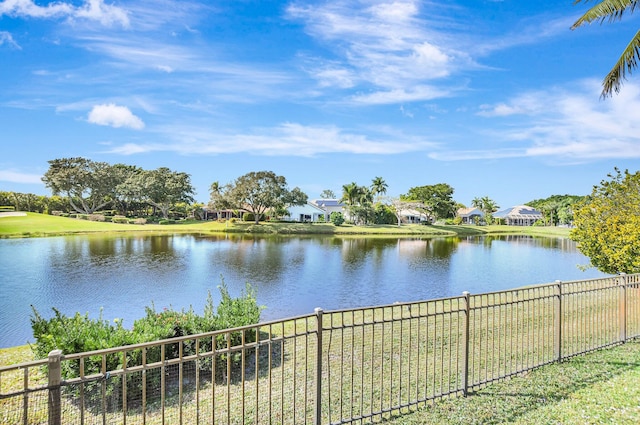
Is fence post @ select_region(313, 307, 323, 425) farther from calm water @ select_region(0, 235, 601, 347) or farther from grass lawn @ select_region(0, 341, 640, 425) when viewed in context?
calm water @ select_region(0, 235, 601, 347)

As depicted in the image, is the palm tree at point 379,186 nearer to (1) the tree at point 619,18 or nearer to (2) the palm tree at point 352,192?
(2) the palm tree at point 352,192

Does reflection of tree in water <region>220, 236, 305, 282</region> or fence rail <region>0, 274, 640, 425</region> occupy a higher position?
fence rail <region>0, 274, 640, 425</region>

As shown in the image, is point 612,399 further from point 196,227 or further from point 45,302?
point 196,227

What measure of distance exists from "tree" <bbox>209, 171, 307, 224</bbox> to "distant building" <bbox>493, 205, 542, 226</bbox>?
201 feet

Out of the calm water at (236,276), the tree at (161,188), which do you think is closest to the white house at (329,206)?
the tree at (161,188)

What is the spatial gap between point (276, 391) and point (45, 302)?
14001mm

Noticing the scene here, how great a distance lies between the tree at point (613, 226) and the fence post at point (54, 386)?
13.4m

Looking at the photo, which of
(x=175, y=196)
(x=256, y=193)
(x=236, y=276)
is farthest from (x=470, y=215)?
(x=236, y=276)

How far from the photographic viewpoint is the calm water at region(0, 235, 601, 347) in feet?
49.5

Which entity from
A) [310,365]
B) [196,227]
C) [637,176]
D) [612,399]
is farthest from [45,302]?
[196,227]

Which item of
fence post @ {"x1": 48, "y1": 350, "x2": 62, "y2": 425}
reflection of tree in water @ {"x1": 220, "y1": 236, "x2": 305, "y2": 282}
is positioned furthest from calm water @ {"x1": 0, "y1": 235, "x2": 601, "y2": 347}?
fence post @ {"x1": 48, "y1": 350, "x2": 62, "y2": 425}

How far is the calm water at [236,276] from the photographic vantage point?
15.1 meters

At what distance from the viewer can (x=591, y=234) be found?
13.6m

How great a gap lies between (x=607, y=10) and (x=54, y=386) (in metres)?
13.8
